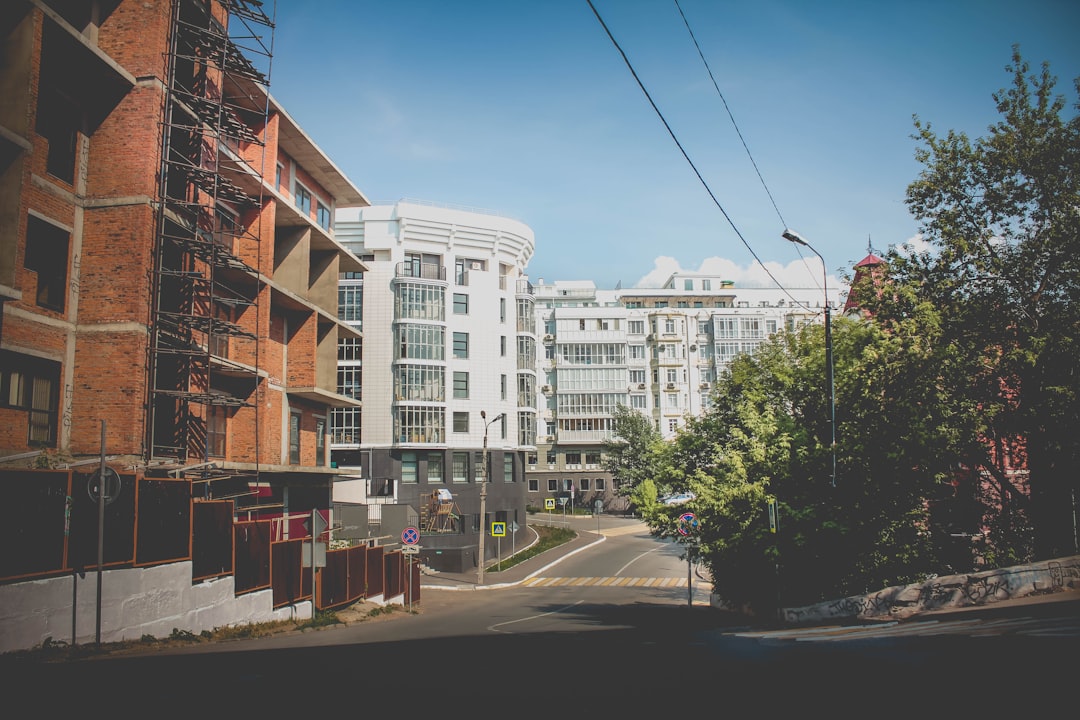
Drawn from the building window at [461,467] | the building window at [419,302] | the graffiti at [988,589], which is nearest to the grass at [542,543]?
the building window at [461,467]

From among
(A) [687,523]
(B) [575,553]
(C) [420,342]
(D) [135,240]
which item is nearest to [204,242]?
(D) [135,240]

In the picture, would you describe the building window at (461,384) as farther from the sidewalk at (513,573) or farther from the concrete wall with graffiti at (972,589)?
the concrete wall with graffiti at (972,589)

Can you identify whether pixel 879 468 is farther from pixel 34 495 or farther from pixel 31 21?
pixel 31 21

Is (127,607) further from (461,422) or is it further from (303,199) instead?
(461,422)

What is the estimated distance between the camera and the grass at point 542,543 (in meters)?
50.4

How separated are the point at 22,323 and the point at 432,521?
34790 millimetres

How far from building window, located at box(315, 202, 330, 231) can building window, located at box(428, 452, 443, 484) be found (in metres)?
21.6

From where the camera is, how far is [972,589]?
1620cm

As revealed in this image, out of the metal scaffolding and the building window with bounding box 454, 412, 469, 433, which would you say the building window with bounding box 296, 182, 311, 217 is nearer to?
the metal scaffolding

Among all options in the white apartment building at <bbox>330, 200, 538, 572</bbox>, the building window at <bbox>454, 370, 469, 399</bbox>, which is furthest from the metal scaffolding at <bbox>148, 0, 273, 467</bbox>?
the building window at <bbox>454, 370, 469, 399</bbox>

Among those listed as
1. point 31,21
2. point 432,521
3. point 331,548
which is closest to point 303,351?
point 331,548

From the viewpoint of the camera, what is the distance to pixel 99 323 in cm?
2097

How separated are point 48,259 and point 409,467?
36.0 m

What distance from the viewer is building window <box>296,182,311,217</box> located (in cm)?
3466
